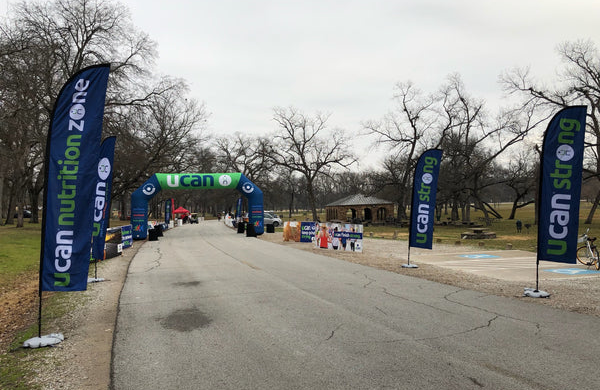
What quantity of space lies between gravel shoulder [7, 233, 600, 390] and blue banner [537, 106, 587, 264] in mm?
1127

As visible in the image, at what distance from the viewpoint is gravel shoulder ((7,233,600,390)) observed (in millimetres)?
4266

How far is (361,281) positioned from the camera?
9781 millimetres

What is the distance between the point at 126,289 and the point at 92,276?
265cm

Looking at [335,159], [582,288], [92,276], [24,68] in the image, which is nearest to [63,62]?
[24,68]

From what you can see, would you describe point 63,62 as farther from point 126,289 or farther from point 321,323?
point 321,323

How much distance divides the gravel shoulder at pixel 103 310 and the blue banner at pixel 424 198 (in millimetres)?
970

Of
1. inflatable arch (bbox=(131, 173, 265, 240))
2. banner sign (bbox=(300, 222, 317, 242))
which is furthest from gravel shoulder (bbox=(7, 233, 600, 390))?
inflatable arch (bbox=(131, 173, 265, 240))

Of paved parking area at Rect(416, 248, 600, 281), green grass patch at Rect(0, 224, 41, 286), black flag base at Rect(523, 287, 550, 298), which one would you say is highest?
black flag base at Rect(523, 287, 550, 298)

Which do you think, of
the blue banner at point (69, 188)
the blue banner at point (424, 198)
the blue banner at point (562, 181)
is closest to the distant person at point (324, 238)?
the blue banner at point (424, 198)

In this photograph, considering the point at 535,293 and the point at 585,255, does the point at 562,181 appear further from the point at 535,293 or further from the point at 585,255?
the point at 585,255

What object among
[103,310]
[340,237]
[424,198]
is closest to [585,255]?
[424,198]

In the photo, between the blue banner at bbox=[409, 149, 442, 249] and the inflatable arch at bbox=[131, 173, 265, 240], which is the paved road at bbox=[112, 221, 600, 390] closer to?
the blue banner at bbox=[409, 149, 442, 249]

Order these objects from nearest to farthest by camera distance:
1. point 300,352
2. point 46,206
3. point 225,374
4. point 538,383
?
1. point 538,383
2. point 225,374
3. point 300,352
4. point 46,206

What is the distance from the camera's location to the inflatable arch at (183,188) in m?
26.0
